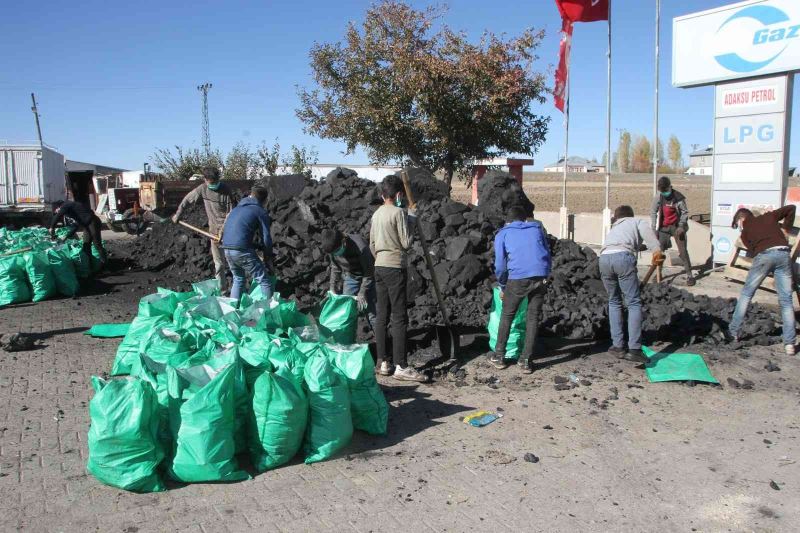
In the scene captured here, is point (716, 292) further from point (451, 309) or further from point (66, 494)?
point (66, 494)

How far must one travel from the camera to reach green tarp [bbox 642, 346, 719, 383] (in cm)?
571

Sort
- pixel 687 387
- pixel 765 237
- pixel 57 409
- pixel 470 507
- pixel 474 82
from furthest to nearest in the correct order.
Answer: pixel 474 82
pixel 765 237
pixel 687 387
pixel 57 409
pixel 470 507

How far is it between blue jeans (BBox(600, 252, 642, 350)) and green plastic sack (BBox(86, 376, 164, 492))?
14.1ft

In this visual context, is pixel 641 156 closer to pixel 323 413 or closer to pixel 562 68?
pixel 562 68

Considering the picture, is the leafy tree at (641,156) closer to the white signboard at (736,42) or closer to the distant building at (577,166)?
the distant building at (577,166)

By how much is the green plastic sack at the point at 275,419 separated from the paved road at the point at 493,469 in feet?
0.43

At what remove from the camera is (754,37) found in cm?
1122

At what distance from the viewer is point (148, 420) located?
3.68 meters

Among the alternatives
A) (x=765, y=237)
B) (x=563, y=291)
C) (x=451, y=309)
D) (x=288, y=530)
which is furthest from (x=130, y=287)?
(x=765, y=237)

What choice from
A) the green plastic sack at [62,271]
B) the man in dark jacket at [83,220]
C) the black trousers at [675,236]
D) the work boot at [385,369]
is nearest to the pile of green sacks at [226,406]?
the work boot at [385,369]

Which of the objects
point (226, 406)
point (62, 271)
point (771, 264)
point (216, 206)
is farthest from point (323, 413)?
point (62, 271)

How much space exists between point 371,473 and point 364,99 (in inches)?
553

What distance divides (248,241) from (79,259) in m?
5.02

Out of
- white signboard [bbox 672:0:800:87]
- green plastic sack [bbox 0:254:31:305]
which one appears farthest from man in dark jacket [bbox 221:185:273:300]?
white signboard [bbox 672:0:800:87]
